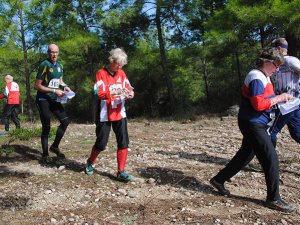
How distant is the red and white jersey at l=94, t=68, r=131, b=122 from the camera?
16.0 ft

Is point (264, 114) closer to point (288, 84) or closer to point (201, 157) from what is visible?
point (288, 84)

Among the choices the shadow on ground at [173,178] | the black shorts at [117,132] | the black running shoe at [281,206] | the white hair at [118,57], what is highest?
the white hair at [118,57]

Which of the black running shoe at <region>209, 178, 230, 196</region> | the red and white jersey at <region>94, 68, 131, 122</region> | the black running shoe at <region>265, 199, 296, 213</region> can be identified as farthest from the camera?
the red and white jersey at <region>94, 68, 131, 122</region>

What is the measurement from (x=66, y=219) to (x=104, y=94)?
176 centimetres

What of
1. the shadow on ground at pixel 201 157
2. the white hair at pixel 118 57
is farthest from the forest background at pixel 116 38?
the white hair at pixel 118 57

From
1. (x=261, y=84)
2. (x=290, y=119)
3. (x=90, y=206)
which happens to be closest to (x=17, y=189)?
(x=90, y=206)

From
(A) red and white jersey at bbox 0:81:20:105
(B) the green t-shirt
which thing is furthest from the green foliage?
(A) red and white jersey at bbox 0:81:20:105

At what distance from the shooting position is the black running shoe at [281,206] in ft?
13.1

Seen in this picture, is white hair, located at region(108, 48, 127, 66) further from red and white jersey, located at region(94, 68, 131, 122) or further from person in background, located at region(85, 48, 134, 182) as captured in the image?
red and white jersey, located at region(94, 68, 131, 122)

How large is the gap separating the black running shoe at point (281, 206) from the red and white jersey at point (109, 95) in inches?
90.4

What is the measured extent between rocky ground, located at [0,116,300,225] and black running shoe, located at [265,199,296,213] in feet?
0.26

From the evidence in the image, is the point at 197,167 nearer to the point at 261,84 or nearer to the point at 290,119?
the point at 290,119

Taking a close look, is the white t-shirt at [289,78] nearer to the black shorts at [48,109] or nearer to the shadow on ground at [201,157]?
the shadow on ground at [201,157]

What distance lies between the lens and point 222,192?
180 inches
